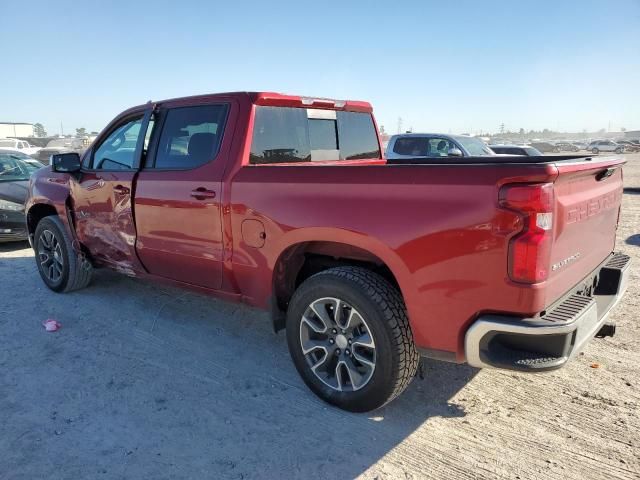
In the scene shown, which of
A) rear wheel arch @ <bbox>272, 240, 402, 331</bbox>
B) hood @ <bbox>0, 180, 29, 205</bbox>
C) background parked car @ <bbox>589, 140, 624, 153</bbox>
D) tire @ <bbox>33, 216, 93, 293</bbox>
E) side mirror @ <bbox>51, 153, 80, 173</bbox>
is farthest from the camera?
background parked car @ <bbox>589, 140, 624, 153</bbox>

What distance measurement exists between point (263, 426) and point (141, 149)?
260 centimetres

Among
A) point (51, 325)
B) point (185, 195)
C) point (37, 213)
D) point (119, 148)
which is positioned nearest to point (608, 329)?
point (185, 195)

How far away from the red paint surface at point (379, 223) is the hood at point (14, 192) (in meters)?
4.48

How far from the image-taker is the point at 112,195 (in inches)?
174

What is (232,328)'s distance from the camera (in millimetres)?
4418

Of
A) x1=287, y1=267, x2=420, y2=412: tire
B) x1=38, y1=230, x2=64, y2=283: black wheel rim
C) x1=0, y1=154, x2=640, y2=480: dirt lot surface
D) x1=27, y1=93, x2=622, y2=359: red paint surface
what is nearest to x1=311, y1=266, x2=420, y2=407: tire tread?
x1=287, y1=267, x2=420, y2=412: tire

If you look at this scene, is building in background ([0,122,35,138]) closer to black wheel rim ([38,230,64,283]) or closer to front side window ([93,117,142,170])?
black wheel rim ([38,230,64,283])

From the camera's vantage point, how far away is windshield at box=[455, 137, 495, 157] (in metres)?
11.9

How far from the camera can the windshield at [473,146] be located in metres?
11.9

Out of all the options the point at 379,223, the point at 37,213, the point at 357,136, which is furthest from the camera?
the point at 37,213

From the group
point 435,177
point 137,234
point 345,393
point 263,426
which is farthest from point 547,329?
point 137,234

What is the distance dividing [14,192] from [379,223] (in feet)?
24.3

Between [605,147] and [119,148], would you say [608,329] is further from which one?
[605,147]

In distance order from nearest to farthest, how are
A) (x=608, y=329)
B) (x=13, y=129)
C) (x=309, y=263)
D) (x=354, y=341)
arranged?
(x=354, y=341) → (x=608, y=329) → (x=309, y=263) → (x=13, y=129)
